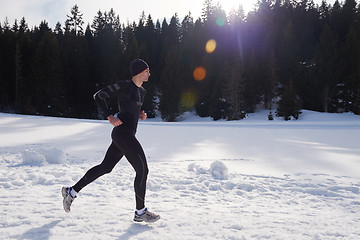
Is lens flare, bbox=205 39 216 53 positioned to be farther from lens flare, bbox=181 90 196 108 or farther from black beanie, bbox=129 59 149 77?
black beanie, bbox=129 59 149 77

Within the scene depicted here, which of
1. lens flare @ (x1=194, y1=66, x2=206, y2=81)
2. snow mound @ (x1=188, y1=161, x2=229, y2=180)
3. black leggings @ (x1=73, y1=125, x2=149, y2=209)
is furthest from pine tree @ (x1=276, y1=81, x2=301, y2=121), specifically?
black leggings @ (x1=73, y1=125, x2=149, y2=209)

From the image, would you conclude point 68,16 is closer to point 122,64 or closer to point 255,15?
point 122,64

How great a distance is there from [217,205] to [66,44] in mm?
48300

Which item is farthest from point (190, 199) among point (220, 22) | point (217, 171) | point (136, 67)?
point (220, 22)

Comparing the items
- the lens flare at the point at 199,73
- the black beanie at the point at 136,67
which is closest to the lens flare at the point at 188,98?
the lens flare at the point at 199,73

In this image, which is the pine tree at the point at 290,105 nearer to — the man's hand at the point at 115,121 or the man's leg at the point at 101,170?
the man's leg at the point at 101,170

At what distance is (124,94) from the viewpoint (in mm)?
3242

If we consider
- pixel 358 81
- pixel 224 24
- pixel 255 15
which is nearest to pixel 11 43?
pixel 224 24

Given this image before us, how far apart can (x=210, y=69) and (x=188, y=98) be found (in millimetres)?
5702

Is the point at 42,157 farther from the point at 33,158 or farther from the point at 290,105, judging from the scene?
the point at 290,105

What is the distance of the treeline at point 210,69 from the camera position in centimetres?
3719

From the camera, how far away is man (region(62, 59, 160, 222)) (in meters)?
3.14

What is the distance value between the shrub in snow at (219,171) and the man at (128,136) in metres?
2.48

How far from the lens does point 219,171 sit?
546cm
